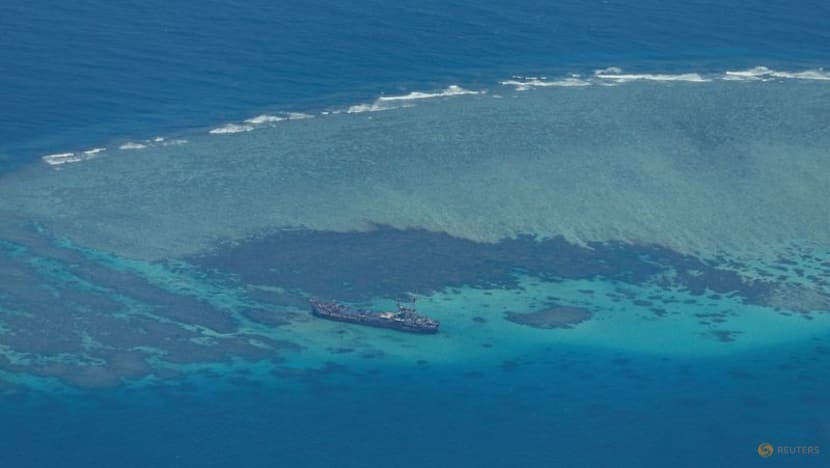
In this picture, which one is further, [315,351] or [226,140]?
[226,140]

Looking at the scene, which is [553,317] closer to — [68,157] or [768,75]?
[68,157]

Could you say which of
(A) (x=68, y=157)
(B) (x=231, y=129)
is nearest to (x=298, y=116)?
(B) (x=231, y=129)

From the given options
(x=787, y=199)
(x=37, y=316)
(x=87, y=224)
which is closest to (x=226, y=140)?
(x=87, y=224)

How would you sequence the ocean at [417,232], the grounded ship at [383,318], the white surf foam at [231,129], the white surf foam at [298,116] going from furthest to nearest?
the white surf foam at [298,116], the white surf foam at [231,129], the grounded ship at [383,318], the ocean at [417,232]

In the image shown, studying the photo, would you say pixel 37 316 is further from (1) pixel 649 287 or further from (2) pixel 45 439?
(1) pixel 649 287

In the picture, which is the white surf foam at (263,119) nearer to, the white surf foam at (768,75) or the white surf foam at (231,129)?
the white surf foam at (231,129)

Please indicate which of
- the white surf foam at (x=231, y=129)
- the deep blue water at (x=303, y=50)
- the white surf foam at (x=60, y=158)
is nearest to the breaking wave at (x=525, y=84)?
the white surf foam at (x=231, y=129)

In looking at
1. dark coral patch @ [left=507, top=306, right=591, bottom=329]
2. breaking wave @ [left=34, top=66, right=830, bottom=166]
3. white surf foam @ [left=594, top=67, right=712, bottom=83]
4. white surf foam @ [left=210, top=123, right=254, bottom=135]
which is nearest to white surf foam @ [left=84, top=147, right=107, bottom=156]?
breaking wave @ [left=34, top=66, right=830, bottom=166]
